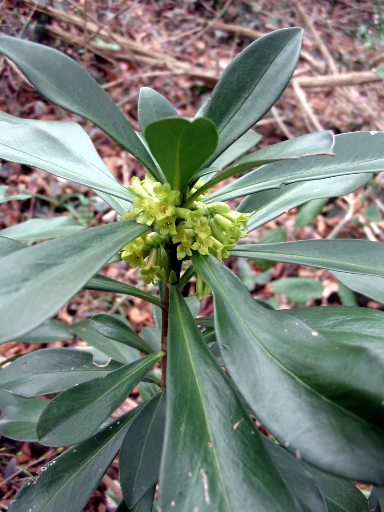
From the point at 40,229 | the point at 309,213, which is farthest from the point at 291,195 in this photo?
the point at 309,213

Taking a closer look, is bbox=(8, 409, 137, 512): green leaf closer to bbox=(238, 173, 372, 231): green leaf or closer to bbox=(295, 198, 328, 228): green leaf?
bbox=(238, 173, 372, 231): green leaf

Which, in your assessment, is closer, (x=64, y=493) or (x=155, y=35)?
(x=64, y=493)

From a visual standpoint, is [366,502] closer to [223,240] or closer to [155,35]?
[223,240]

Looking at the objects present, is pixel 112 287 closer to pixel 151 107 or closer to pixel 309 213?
pixel 151 107

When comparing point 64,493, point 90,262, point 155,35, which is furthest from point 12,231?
point 155,35

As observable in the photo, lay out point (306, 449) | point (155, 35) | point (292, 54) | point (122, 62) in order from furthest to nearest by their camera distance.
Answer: point (155, 35), point (122, 62), point (292, 54), point (306, 449)

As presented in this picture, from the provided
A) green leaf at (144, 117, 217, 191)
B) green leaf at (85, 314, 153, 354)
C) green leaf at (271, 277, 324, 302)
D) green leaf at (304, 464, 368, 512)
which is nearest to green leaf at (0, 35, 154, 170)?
green leaf at (144, 117, 217, 191)
